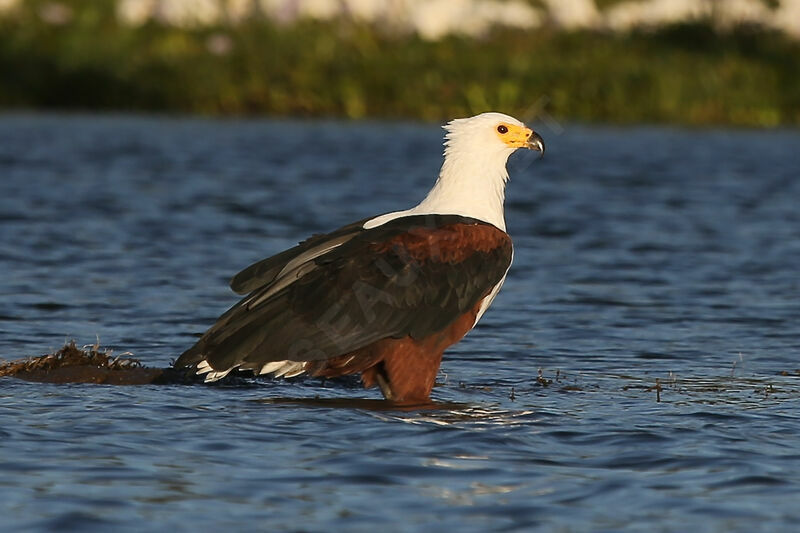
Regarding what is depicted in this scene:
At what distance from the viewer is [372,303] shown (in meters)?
8.31

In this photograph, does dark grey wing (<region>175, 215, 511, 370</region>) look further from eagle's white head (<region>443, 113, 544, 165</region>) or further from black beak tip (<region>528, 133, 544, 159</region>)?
black beak tip (<region>528, 133, 544, 159</region>)

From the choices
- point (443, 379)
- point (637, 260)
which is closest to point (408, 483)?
point (443, 379)

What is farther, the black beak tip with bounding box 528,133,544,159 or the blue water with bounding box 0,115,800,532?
the black beak tip with bounding box 528,133,544,159

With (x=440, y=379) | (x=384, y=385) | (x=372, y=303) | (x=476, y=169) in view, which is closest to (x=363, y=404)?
(x=384, y=385)

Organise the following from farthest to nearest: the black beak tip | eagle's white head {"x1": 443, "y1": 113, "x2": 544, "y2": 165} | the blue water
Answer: the black beak tip, eagle's white head {"x1": 443, "y1": 113, "x2": 544, "y2": 165}, the blue water

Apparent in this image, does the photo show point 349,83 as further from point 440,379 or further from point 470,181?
point 470,181

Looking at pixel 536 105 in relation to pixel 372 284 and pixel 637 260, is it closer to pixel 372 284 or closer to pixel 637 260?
pixel 637 260

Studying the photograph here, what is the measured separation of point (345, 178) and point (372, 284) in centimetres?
1428

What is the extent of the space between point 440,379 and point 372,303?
→ 61.0 inches

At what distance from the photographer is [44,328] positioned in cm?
1116

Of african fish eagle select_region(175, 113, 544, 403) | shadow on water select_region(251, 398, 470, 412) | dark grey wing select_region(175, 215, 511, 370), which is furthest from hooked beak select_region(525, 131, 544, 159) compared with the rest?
shadow on water select_region(251, 398, 470, 412)

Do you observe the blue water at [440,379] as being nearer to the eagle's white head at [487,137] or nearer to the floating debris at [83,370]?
the floating debris at [83,370]

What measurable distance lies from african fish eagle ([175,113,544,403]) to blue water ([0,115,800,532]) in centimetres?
25

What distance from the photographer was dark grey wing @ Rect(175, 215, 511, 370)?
827 cm
